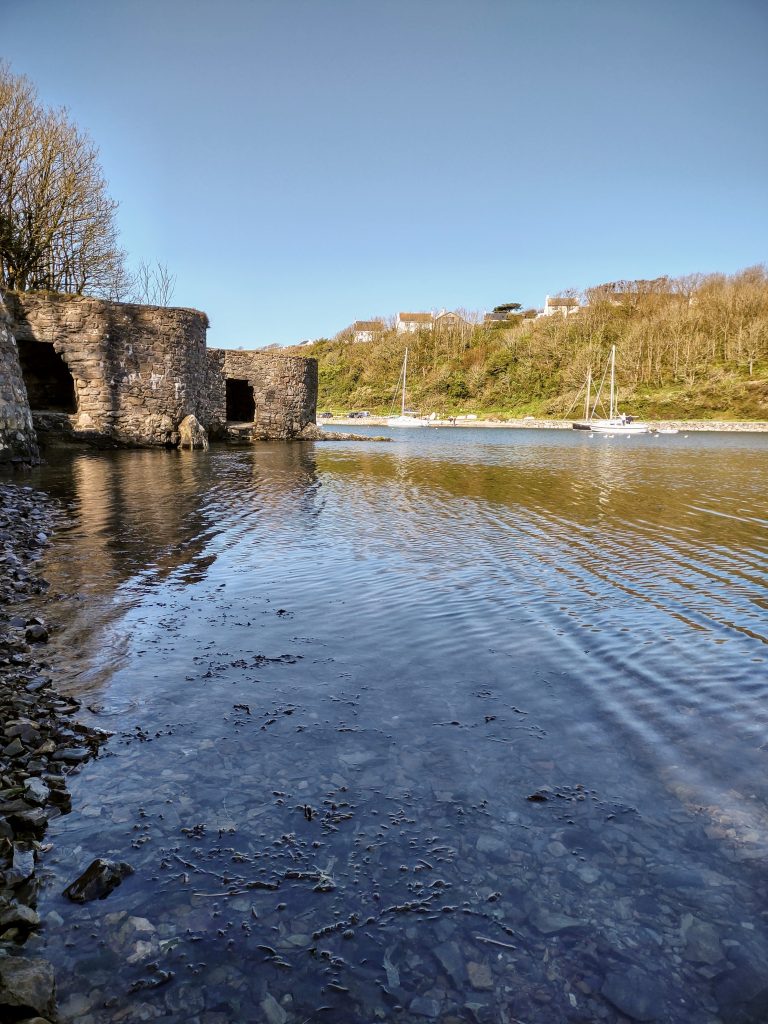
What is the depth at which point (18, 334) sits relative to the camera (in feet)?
78.3

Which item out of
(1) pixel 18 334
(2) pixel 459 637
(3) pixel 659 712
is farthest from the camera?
(1) pixel 18 334

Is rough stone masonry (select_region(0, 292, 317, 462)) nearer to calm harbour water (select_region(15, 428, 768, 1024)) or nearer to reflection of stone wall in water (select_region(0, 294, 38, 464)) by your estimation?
reflection of stone wall in water (select_region(0, 294, 38, 464))

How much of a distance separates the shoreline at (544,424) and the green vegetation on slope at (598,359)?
4822 mm

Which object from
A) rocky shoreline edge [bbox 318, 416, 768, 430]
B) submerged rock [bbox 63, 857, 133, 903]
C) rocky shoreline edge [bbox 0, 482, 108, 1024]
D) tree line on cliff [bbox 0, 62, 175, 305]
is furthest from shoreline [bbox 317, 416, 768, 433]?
submerged rock [bbox 63, 857, 133, 903]

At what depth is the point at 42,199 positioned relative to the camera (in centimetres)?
2759

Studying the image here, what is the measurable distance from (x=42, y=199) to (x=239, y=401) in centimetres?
1452

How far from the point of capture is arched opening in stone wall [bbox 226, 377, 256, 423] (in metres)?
38.7

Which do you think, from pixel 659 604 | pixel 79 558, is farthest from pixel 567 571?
pixel 79 558

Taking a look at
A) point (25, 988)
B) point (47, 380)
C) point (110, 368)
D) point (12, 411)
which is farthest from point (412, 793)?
point (47, 380)

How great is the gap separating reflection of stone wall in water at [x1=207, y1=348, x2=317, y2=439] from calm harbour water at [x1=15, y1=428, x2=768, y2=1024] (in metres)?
25.7

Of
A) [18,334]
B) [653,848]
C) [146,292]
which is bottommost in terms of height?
[653,848]

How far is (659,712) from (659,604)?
3032mm

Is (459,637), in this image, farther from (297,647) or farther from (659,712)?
(659,712)

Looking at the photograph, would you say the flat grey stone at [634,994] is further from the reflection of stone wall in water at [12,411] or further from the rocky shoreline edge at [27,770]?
the reflection of stone wall in water at [12,411]
